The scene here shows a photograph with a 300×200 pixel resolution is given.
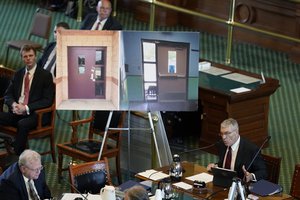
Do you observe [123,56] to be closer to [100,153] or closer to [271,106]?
[100,153]

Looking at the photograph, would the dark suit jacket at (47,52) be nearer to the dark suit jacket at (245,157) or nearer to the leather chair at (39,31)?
the leather chair at (39,31)

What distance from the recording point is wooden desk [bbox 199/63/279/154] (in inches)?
420

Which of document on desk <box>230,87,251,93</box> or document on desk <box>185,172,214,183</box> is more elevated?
document on desk <box>230,87,251,93</box>


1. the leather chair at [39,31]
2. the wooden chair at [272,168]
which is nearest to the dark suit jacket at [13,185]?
the wooden chair at [272,168]

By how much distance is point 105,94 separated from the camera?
29.8 ft

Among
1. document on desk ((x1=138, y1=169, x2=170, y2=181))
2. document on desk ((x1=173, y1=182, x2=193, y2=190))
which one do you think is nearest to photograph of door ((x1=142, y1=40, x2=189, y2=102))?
document on desk ((x1=138, y1=169, x2=170, y2=181))

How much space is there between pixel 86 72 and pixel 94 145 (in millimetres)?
1243

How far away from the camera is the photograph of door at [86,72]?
898 cm

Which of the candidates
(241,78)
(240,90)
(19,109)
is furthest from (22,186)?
(241,78)

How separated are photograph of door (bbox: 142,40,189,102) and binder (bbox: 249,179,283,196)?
1374 mm

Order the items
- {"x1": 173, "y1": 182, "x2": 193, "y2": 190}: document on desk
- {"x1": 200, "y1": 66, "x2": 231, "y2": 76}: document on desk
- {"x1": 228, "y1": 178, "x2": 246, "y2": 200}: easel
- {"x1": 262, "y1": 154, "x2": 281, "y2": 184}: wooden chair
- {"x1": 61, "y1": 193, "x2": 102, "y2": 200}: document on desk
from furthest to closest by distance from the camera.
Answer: {"x1": 200, "y1": 66, "x2": 231, "y2": 76}: document on desk → {"x1": 262, "y1": 154, "x2": 281, "y2": 184}: wooden chair → {"x1": 173, "y1": 182, "x2": 193, "y2": 190}: document on desk → {"x1": 61, "y1": 193, "x2": 102, "y2": 200}: document on desk → {"x1": 228, "y1": 178, "x2": 246, "y2": 200}: easel

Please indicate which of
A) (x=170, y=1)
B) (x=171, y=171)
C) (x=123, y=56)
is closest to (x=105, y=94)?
(x=123, y=56)

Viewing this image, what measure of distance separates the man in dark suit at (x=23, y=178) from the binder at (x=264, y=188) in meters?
1.88

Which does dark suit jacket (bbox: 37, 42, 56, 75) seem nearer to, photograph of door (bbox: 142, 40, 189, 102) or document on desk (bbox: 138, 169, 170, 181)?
photograph of door (bbox: 142, 40, 189, 102)
